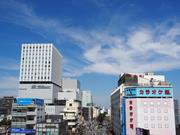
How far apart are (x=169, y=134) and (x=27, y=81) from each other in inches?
4794

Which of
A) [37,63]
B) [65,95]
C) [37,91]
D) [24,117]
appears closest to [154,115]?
[24,117]

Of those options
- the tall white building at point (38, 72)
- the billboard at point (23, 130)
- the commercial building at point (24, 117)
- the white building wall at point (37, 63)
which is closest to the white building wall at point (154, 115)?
the billboard at point (23, 130)

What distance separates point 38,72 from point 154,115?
116m

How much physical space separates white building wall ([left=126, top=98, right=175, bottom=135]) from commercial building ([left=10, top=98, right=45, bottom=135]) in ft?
101

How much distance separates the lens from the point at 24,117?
7369 centimetres

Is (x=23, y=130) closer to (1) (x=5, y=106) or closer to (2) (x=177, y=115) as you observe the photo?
(2) (x=177, y=115)

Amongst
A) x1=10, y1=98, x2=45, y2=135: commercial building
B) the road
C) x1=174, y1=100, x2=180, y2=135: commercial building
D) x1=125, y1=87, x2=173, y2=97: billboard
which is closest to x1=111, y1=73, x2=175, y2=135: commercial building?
x1=125, y1=87, x2=173, y2=97: billboard

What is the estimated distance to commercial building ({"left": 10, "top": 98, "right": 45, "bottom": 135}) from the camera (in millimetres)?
70438

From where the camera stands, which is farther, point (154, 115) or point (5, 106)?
point (5, 106)

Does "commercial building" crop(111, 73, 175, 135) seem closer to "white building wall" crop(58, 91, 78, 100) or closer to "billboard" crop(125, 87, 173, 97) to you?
"billboard" crop(125, 87, 173, 97)

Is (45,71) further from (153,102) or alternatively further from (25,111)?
(153,102)

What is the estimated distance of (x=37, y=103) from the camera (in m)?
80.0

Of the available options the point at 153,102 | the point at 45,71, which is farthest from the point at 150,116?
the point at 45,71

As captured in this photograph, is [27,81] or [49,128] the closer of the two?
[49,128]
